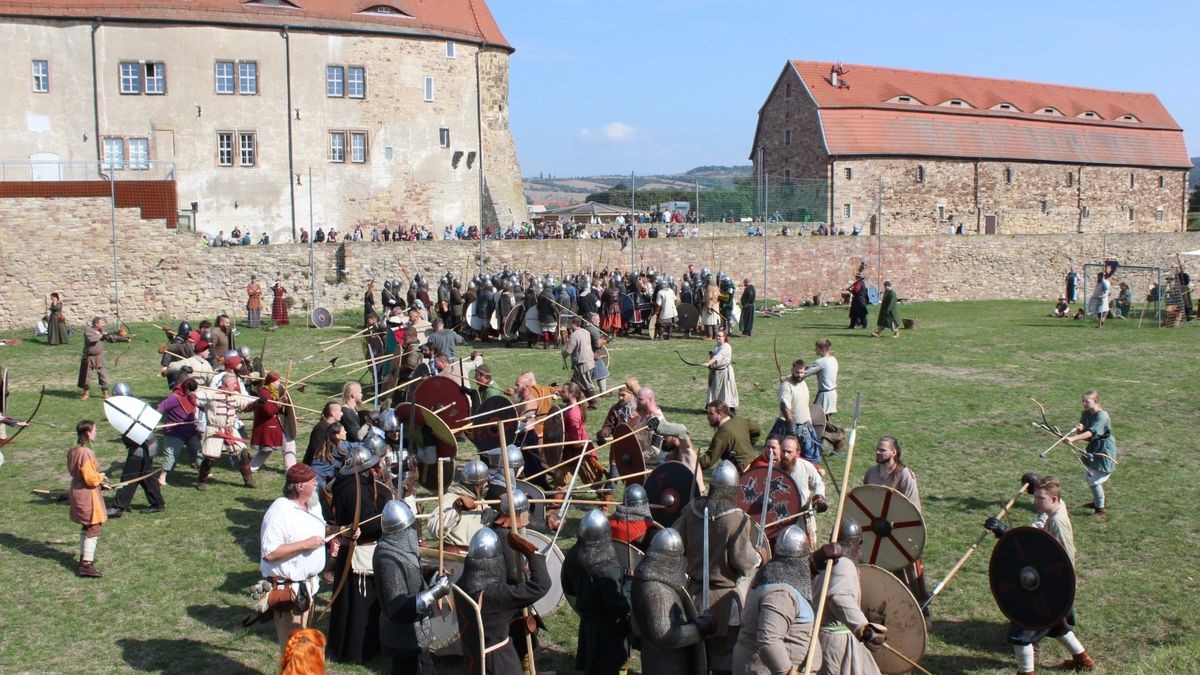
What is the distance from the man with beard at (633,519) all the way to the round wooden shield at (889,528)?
1479mm

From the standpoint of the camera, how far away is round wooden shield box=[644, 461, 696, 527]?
862 centimetres

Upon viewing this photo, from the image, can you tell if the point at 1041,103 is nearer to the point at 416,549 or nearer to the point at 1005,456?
the point at 1005,456

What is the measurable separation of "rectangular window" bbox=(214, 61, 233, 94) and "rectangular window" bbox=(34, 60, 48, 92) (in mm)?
4824

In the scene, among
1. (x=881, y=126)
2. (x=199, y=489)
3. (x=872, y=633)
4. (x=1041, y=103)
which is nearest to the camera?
(x=872, y=633)

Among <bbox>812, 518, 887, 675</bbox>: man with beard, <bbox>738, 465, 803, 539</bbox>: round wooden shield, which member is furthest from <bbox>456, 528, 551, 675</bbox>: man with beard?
<bbox>738, 465, 803, 539</bbox>: round wooden shield

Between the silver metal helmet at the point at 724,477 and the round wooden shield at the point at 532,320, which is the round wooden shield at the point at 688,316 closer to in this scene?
the round wooden shield at the point at 532,320

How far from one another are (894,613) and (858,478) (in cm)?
546

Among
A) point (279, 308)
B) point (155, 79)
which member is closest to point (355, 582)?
point (279, 308)

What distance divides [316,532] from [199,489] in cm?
552

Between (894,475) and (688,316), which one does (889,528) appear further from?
(688,316)

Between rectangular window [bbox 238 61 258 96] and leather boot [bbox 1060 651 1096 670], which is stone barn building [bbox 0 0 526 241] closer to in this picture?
rectangular window [bbox 238 61 258 96]

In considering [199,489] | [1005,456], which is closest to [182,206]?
[199,489]

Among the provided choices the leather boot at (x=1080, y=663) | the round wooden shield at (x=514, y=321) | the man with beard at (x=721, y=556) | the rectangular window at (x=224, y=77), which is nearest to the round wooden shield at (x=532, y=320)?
the round wooden shield at (x=514, y=321)

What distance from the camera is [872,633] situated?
6.08 m
